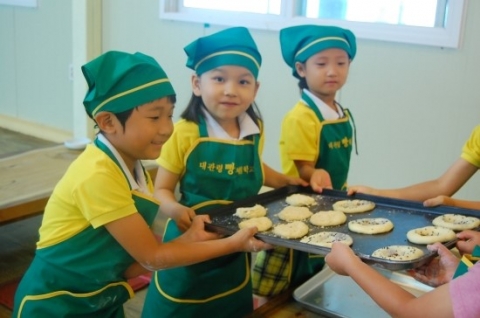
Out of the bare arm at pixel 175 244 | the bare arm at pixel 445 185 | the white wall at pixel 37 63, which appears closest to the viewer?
the bare arm at pixel 175 244

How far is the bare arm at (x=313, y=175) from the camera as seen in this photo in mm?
1875

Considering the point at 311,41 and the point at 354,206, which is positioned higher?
the point at 311,41

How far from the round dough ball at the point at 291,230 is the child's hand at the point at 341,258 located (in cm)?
23

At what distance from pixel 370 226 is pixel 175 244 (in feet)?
1.72

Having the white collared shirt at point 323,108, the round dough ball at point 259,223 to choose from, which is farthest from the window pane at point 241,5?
the round dough ball at point 259,223

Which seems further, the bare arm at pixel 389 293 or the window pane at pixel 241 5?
the window pane at pixel 241 5

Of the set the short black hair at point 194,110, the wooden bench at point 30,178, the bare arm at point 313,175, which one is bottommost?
the wooden bench at point 30,178

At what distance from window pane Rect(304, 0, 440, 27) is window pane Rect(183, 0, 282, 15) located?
0.82 feet

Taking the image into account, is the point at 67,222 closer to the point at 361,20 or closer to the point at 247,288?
the point at 247,288

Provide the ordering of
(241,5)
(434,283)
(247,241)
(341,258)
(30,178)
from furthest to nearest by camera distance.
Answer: (241,5), (30,178), (247,241), (434,283), (341,258)

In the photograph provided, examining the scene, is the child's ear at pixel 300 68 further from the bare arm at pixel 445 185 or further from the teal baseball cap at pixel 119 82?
the teal baseball cap at pixel 119 82

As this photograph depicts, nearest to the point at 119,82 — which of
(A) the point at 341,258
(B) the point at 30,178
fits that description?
(A) the point at 341,258

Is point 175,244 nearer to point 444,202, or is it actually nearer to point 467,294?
point 467,294

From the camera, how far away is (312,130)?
1.92 metres
